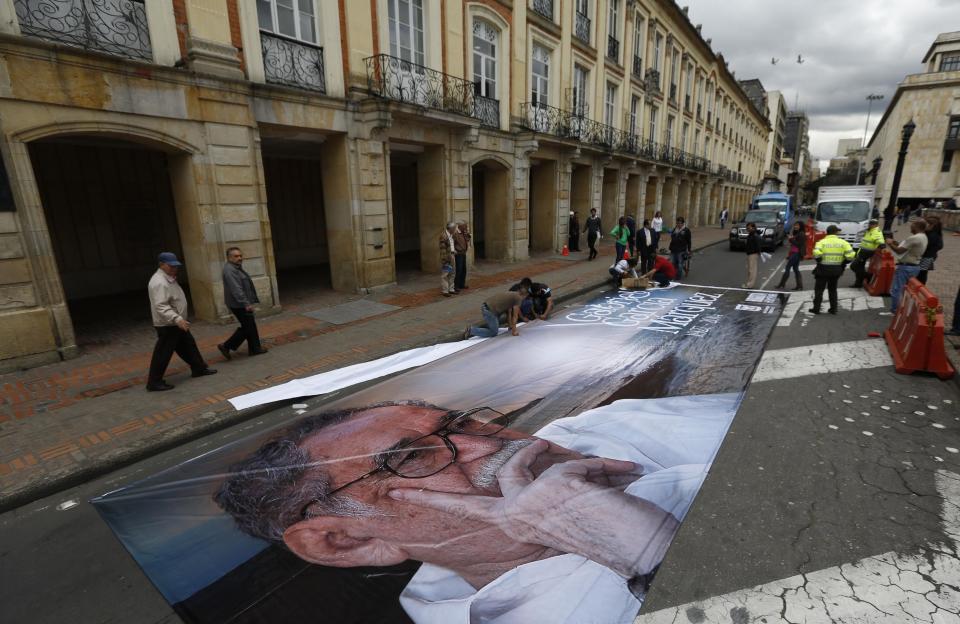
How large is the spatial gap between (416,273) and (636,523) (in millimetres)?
11404

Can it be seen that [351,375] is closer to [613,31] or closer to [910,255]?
[910,255]

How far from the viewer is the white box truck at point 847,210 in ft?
56.6

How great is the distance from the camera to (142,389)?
584 centimetres

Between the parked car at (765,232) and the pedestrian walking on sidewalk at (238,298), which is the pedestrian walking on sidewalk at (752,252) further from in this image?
the pedestrian walking on sidewalk at (238,298)

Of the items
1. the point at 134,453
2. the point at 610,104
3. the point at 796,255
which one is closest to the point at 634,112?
the point at 610,104

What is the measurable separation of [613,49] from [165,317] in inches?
848

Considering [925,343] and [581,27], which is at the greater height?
[581,27]

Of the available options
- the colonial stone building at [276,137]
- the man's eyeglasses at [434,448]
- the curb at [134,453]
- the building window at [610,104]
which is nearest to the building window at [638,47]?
the colonial stone building at [276,137]

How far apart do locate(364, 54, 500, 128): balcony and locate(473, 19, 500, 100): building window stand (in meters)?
0.51

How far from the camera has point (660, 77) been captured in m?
26.0

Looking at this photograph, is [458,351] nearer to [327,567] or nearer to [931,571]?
[327,567]

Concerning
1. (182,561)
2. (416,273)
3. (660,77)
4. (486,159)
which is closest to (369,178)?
(416,273)

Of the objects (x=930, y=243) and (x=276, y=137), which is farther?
(x=276, y=137)

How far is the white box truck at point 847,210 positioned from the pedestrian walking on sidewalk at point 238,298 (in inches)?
772
